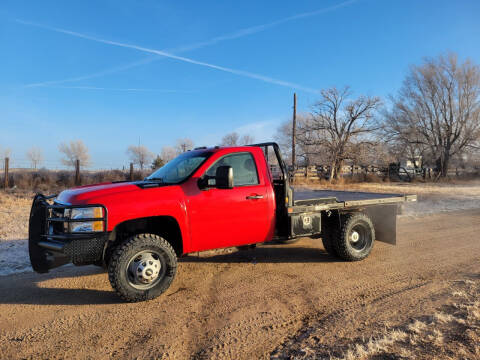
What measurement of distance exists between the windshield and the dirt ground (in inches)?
60.1

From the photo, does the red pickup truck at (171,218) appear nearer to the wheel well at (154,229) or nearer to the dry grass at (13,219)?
the wheel well at (154,229)

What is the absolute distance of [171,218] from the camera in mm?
4457

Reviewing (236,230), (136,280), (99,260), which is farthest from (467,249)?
(99,260)

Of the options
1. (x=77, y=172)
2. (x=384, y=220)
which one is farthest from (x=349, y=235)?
(x=77, y=172)

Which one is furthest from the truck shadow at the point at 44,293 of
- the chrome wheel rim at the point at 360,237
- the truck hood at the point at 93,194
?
the chrome wheel rim at the point at 360,237

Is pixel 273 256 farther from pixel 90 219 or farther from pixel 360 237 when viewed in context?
pixel 90 219

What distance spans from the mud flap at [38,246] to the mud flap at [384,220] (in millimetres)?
5397

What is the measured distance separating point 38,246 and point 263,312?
2991 millimetres

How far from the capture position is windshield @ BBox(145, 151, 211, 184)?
4.88 m

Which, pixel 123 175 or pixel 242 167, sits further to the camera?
pixel 123 175

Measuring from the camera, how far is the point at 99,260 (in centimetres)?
418

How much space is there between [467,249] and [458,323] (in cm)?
377

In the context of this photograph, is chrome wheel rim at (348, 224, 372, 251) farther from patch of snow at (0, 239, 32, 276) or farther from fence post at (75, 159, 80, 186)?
fence post at (75, 159, 80, 186)

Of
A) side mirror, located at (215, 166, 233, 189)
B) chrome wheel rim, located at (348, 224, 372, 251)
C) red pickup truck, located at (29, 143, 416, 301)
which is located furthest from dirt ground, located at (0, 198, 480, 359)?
side mirror, located at (215, 166, 233, 189)
